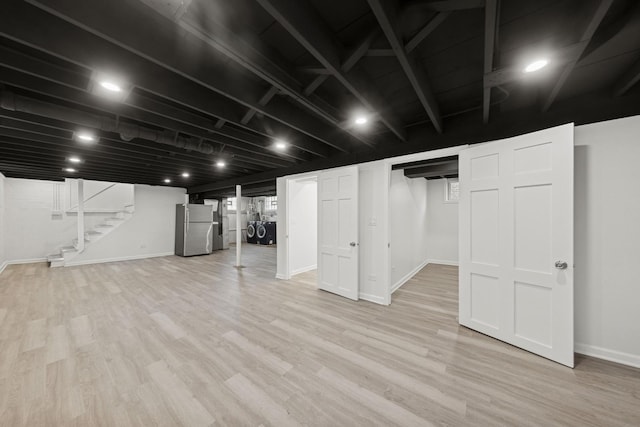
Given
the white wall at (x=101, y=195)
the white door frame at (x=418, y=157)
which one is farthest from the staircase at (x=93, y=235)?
the white door frame at (x=418, y=157)

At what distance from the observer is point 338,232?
3.78m

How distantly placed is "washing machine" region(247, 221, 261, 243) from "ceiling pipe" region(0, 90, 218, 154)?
8034 millimetres

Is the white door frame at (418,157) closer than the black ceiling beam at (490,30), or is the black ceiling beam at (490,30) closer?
the black ceiling beam at (490,30)

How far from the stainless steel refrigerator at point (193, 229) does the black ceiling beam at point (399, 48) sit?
755 centimetres

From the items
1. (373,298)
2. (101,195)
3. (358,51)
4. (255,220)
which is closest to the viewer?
(358,51)

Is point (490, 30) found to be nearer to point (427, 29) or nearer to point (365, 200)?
point (427, 29)

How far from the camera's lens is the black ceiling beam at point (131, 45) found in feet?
3.88

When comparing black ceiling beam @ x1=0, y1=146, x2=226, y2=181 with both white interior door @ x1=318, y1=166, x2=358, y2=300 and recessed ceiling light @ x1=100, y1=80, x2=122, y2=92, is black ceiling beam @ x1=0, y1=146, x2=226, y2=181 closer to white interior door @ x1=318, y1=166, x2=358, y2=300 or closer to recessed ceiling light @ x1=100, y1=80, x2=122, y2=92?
white interior door @ x1=318, y1=166, x2=358, y2=300

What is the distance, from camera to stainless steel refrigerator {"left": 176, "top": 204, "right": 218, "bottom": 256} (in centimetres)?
733

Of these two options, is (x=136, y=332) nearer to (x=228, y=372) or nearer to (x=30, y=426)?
(x=30, y=426)

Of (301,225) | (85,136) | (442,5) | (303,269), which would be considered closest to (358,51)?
(442,5)

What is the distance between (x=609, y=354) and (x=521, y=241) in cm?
120

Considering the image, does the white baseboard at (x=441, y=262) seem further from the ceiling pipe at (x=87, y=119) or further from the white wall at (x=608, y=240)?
the ceiling pipe at (x=87, y=119)

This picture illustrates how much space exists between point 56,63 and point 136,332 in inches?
103
